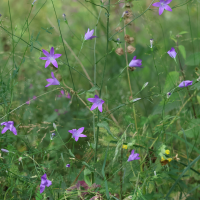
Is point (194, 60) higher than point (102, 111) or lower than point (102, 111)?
higher

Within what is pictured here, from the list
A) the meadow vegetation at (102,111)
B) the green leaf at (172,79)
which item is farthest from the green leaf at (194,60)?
the green leaf at (172,79)

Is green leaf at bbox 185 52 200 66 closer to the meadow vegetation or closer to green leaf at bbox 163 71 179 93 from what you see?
the meadow vegetation

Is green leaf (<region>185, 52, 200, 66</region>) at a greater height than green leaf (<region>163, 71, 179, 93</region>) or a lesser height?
greater

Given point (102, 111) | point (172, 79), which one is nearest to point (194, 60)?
point (172, 79)

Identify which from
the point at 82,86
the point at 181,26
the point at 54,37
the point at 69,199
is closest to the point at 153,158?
the point at 69,199

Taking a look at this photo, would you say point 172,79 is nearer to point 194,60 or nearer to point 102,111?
point 194,60

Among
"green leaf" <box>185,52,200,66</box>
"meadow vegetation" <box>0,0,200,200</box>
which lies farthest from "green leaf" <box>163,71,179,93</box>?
"green leaf" <box>185,52,200,66</box>

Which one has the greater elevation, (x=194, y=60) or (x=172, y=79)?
(x=194, y=60)

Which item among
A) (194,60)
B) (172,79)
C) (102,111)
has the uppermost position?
(194,60)

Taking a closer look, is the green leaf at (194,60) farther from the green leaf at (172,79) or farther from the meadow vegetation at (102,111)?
the green leaf at (172,79)

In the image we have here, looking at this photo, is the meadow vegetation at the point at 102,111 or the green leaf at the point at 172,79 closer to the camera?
the meadow vegetation at the point at 102,111

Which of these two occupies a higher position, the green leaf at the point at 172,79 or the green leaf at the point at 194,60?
the green leaf at the point at 194,60

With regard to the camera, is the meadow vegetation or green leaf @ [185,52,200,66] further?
green leaf @ [185,52,200,66]

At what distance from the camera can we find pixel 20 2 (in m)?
3.38
